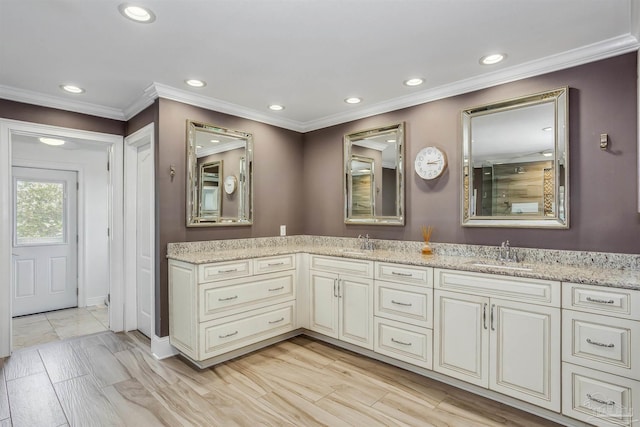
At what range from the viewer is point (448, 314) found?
97.4 inches

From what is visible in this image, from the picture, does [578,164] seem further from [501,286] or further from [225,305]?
[225,305]

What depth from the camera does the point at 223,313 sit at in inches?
114

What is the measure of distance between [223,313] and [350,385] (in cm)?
118

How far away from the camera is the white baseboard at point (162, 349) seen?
306cm

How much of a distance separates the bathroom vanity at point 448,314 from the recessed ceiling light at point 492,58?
1.45 metres

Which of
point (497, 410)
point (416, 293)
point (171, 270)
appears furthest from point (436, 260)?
point (171, 270)

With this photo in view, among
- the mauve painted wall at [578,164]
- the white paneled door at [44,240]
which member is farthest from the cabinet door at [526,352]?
the white paneled door at [44,240]

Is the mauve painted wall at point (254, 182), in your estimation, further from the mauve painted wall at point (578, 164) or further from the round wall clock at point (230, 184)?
the mauve painted wall at point (578, 164)

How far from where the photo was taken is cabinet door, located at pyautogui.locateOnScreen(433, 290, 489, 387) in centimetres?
231

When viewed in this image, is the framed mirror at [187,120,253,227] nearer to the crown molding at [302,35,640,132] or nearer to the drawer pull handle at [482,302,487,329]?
the crown molding at [302,35,640,132]

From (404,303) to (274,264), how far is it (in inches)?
49.5

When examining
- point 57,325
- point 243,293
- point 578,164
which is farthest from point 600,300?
point 57,325

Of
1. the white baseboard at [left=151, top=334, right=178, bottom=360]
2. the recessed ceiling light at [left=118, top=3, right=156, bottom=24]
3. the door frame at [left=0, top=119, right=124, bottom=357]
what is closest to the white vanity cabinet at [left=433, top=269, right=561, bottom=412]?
the white baseboard at [left=151, top=334, right=178, bottom=360]

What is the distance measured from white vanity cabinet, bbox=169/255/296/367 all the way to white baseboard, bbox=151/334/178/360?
0.26 feet
